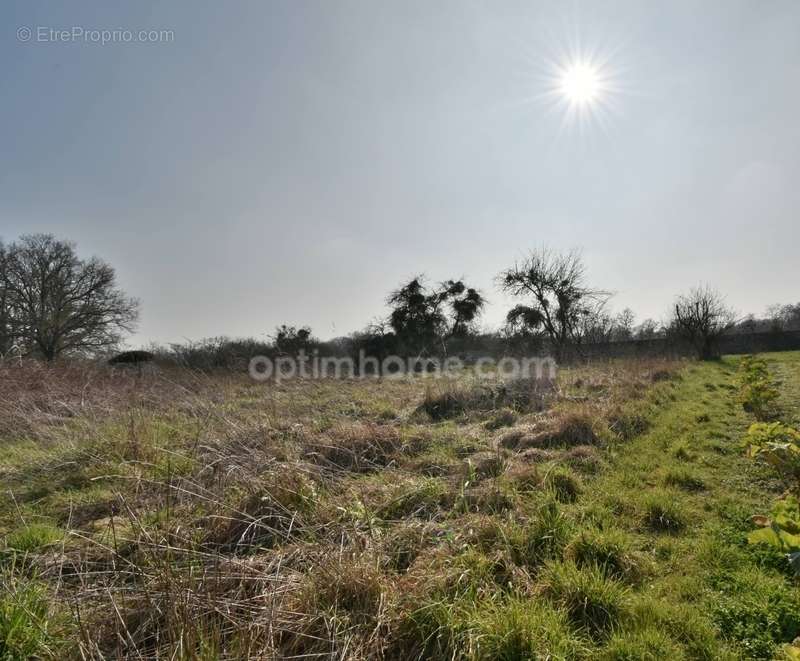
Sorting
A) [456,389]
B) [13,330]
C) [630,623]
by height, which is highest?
[13,330]

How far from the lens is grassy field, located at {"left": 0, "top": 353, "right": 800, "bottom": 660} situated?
6.30 feet

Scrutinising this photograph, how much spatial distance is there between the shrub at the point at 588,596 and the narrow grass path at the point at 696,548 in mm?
90

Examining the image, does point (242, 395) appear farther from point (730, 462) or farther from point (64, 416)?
point (730, 462)

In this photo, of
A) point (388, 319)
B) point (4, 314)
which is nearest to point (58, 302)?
point (4, 314)

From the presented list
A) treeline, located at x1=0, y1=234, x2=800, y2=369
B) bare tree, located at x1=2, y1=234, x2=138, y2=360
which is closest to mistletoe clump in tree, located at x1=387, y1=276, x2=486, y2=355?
treeline, located at x1=0, y1=234, x2=800, y2=369

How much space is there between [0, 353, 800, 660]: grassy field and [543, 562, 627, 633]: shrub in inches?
0.5

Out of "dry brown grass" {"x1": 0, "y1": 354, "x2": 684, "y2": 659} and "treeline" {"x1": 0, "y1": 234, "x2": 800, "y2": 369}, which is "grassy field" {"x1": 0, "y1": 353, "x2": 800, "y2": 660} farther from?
"treeline" {"x1": 0, "y1": 234, "x2": 800, "y2": 369}

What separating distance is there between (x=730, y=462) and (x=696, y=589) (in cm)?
327

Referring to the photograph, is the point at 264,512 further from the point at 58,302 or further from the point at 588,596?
the point at 58,302

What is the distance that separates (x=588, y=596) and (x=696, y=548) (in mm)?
1334

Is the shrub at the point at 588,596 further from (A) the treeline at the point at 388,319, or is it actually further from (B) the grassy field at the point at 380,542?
(A) the treeline at the point at 388,319

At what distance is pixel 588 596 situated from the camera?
2.29 meters

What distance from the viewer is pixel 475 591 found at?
2.31 meters

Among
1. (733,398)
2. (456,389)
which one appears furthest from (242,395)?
(733,398)
